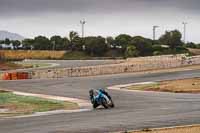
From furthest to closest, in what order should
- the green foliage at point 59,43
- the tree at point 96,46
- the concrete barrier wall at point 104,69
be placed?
1. the green foliage at point 59,43
2. the tree at point 96,46
3. the concrete barrier wall at point 104,69

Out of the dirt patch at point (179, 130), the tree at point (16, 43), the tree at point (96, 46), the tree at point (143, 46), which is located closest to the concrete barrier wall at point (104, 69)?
the dirt patch at point (179, 130)

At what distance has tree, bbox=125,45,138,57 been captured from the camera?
4997 inches

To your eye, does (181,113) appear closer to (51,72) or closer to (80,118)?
(80,118)

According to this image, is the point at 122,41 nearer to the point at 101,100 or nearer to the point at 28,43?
the point at 28,43

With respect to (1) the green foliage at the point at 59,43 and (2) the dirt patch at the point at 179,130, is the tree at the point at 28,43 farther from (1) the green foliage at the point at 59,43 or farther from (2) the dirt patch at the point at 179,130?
(2) the dirt patch at the point at 179,130

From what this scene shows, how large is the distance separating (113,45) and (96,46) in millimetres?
6915

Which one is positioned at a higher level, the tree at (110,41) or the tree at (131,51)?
the tree at (110,41)

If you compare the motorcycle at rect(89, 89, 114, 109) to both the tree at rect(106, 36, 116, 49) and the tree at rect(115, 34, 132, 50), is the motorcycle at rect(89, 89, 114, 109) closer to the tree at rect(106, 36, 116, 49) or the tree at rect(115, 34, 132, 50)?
the tree at rect(106, 36, 116, 49)

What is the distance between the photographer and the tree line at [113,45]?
13112 cm

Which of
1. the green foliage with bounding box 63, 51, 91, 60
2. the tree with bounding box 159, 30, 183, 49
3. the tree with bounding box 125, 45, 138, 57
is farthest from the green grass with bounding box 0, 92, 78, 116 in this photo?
the tree with bounding box 159, 30, 183, 49

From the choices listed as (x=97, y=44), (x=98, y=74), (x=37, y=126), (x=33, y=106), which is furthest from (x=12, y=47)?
(x=37, y=126)

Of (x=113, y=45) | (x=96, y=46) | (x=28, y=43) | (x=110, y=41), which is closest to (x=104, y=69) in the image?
(x=96, y=46)

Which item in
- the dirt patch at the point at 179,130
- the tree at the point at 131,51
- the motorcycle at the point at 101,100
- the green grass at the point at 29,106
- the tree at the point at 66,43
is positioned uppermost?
the tree at the point at 66,43

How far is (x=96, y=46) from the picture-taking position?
136 m
